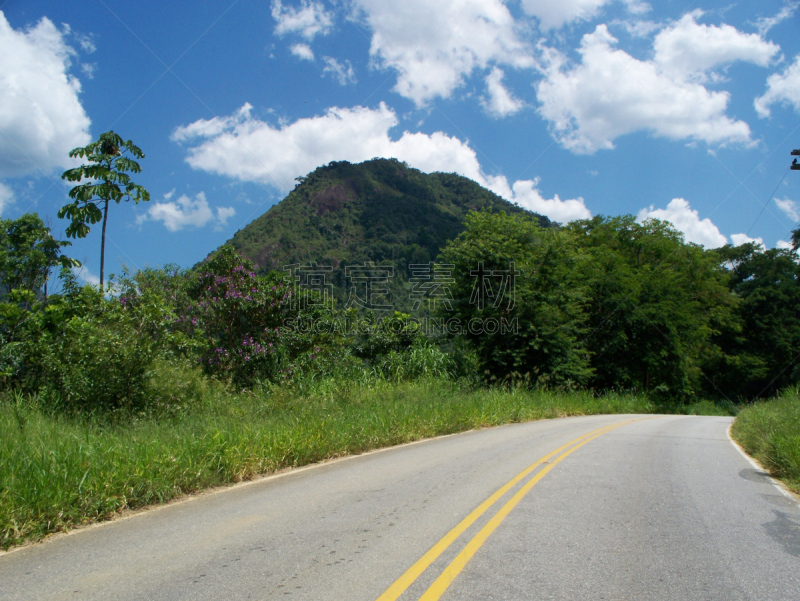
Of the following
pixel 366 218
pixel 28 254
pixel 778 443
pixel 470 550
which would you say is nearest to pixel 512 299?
pixel 778 443

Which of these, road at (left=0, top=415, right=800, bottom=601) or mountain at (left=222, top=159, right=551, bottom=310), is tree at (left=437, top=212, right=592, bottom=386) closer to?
road at (left=0, top=415, right=800, bottom=601)

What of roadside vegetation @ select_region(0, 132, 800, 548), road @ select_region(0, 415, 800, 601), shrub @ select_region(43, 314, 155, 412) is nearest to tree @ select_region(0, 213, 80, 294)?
roadside vegetation @ select_region(0, 132, 800, 548)

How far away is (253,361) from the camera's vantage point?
54.3 ft

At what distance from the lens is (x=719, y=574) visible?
4121 millimetres

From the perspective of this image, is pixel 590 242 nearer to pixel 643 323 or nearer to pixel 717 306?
pixel 643 323

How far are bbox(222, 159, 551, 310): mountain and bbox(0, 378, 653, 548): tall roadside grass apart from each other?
28211 mm

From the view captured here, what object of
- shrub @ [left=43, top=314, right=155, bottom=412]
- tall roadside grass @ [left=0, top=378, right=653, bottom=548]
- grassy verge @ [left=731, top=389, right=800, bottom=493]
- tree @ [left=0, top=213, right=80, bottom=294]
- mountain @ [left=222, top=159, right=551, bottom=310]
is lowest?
grassy verge @ [left=731, top=389, right=800, bottom=493]

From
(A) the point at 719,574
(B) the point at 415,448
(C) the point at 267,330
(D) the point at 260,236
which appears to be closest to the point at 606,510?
(A) the point at 719,574

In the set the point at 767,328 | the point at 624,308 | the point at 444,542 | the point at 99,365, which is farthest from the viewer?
the point at 767,328

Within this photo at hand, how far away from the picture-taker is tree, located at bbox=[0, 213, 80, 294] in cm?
1336

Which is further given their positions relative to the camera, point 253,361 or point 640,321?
point 640,321

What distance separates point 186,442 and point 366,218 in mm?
85549

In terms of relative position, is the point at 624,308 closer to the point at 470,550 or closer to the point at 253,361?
the point at 253,361

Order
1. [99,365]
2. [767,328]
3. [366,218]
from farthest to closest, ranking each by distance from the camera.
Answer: [366,218], [767,328], [99,365]
